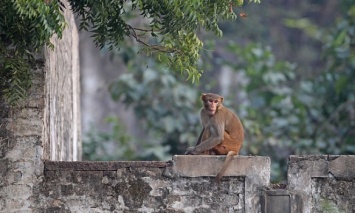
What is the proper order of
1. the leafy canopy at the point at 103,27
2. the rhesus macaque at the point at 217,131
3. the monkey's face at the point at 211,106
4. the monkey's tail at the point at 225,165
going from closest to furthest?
1. the leafy canopy at the point at 103,27
2. the monkey's tail at the point at 225,165
3. the rhesus macaque at the point at 217,131
4. the monkey's face at the point at 211,106

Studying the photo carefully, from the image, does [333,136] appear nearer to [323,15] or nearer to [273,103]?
[273,103]

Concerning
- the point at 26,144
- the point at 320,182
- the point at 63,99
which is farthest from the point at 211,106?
the point at 26,144

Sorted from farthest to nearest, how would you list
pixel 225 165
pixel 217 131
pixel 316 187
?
pixel 217 131
pixel 316 187
pixel 225 165

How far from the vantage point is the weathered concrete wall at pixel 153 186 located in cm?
981

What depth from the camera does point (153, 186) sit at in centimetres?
985

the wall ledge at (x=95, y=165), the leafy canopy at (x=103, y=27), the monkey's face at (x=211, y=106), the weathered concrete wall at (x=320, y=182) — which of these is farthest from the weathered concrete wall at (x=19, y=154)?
the weathered concrete wall at (x=320, y=182)

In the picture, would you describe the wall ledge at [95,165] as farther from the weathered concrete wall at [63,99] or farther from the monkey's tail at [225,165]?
the monkey's tail at [225,165]

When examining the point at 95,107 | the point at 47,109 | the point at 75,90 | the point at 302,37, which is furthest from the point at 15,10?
the point at 302,37

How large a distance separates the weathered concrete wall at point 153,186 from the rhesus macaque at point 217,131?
62 centimetres

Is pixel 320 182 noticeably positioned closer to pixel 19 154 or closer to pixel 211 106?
pixel 211 106

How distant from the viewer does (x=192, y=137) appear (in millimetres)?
17516

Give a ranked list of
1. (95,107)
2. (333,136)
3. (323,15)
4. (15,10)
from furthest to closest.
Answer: (323,15), (95,107), (333,136), (15,10)

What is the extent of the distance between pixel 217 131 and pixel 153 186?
1130 mm

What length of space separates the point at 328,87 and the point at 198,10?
28.5 ft
